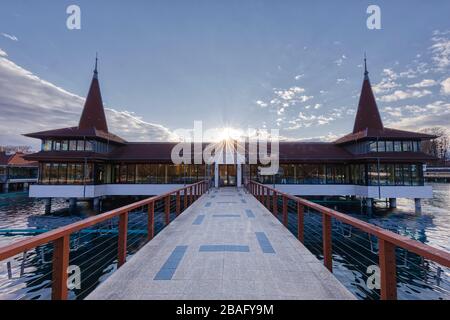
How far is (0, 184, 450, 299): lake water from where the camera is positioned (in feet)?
22.0

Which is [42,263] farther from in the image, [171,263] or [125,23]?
[125,23]

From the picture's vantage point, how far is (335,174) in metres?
20.7

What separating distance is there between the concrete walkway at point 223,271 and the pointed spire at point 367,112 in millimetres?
23520

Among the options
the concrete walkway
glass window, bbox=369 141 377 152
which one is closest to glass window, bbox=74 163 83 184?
the concrete walkway

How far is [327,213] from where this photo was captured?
3340 millimetres

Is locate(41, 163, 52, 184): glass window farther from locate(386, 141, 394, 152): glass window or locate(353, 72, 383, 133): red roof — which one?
locate(353, 72, 383, 133): red roof

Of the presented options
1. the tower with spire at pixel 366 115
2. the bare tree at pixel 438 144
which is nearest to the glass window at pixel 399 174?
the tower with spire at pixel 366 115

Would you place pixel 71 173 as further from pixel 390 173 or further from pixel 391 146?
pixel 391 146

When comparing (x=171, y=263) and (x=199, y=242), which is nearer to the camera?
(x=171, y=263)

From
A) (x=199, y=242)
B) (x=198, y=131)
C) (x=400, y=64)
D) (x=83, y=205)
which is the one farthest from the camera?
(x=198, y=131)

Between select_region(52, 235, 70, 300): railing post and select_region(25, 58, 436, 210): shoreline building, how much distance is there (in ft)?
58.0

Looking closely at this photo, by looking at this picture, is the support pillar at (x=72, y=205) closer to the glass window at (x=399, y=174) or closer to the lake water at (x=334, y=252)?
the lake water at (x=334, y=252)
